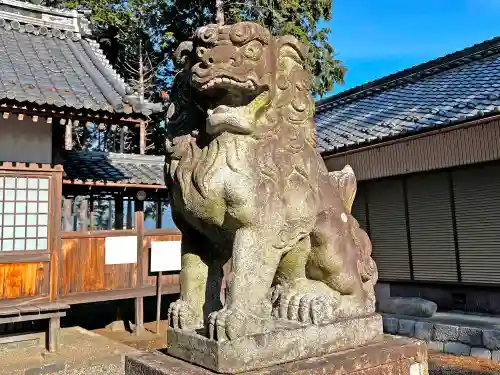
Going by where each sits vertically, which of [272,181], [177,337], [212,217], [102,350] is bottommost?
[102,350]

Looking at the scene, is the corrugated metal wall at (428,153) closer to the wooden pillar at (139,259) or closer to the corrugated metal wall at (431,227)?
the corrugated metal wall at (431,227)

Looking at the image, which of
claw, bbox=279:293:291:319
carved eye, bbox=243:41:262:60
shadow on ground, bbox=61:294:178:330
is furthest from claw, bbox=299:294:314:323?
shadow on ground, bbox=61:294:178:330

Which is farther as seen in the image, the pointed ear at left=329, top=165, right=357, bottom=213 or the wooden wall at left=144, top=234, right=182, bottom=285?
the wooden wall at left=144, top=234, right=182, bottom=285

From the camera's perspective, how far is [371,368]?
2631 mm

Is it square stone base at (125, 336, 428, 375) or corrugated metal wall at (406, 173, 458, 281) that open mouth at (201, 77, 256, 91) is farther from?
corrugated metal wall at (406, 173, 458, 281)

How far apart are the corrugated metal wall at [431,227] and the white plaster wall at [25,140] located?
692 centimetres

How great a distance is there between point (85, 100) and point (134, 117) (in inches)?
31.8

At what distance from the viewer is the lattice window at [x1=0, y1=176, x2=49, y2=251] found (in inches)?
298

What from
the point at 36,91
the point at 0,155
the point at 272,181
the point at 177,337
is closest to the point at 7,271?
the point at 0,155

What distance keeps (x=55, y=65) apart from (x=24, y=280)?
4.17 meters

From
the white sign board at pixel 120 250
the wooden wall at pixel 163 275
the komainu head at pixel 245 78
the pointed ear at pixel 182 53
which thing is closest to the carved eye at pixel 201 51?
the komainu head at pixel 245 78

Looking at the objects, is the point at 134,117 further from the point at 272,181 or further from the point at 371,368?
the point at 371,368

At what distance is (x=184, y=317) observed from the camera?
8.76ft

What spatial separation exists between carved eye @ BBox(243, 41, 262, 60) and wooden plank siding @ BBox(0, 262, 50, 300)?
6.66 meters
